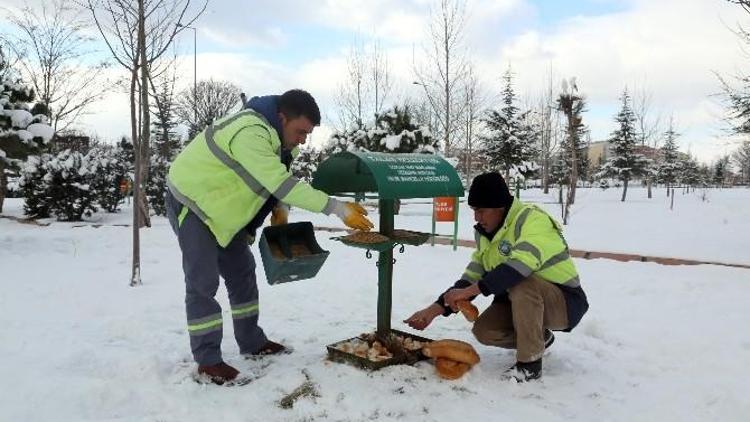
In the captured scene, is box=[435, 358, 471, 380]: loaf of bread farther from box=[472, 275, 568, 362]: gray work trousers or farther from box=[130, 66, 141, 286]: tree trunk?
box=[130, 66, 141, 286]: tree trunk

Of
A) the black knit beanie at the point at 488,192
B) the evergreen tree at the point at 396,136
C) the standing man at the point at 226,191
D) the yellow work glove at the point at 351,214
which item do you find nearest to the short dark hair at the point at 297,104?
the standing man at the point at 226,191

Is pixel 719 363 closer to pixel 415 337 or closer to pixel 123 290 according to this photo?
pixel 415 337

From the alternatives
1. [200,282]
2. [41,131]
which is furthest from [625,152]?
[200,282]

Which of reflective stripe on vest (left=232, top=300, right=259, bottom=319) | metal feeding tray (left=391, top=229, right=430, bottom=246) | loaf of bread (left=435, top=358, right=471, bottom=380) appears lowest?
loaf of bread (left=435, top=358, right=471, bottom=380)

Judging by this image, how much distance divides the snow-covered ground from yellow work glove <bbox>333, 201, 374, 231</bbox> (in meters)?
0.87

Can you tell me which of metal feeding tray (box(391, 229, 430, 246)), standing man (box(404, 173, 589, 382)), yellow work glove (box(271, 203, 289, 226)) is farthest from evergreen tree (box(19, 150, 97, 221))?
standing man (box(404, 173, 589, 382))

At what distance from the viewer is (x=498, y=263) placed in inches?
139

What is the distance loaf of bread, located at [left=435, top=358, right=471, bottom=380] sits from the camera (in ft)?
11.0

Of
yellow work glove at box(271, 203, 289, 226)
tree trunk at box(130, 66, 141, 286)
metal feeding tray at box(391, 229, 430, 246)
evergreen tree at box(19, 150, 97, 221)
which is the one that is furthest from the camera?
evergreen tree at box(19, 150, 97, 221)

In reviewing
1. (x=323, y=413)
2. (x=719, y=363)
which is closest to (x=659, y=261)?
(x=719, y=363)

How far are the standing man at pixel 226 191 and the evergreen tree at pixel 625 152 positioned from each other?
102 feet

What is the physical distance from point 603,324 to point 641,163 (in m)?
30.2

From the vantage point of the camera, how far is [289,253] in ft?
12.4

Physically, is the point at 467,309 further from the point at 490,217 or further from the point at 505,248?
the point at 490,217
